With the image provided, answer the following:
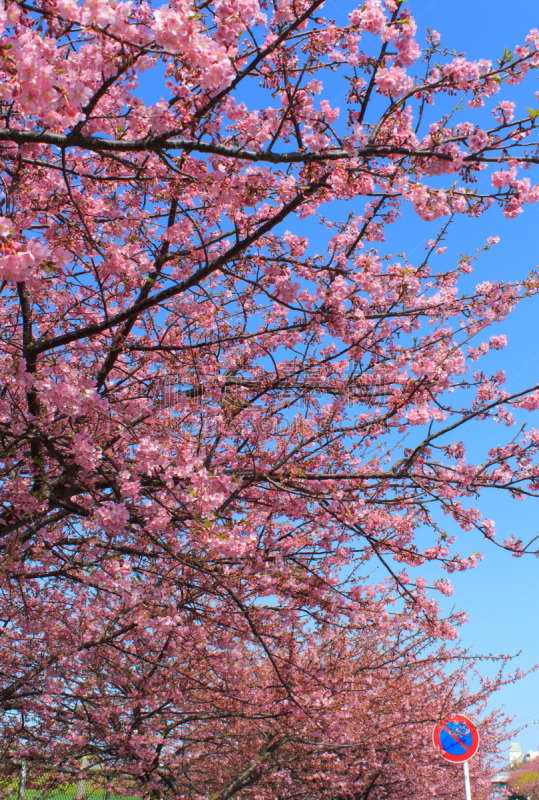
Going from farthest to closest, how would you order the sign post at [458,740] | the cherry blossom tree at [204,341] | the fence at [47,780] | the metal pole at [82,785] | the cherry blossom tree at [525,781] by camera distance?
the cherry blossom tree at [525,781], the metal pole at [82,785], the fence at [47,780], the sign post at [458,740], the cherry blossom tree at [204,341]

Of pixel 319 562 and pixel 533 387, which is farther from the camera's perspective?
pixel 319 562

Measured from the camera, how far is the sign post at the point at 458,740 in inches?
Result: 307

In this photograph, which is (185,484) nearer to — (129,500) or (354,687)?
(129,500)

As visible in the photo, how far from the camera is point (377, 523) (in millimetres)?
6328

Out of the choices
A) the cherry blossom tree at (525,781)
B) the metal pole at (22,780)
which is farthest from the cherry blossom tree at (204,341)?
the cherry blossom tree at (525,781)

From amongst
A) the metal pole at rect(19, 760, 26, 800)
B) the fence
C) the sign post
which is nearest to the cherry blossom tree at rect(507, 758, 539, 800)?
the sign post

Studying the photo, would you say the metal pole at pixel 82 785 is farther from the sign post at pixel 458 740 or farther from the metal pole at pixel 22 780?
the sign post at pixel 458 740

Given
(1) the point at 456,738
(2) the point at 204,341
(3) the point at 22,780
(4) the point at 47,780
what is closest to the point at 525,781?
(1) the point at 456,738

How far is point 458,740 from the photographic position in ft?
26.2

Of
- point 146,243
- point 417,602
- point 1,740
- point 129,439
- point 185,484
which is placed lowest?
point 417,602

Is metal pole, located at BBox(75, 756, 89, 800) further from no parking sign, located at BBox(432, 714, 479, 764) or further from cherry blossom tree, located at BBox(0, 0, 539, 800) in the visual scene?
no parking sign, located at BBox(432, 714, 479, 764)

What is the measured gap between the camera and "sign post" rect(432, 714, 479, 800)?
25.6ft

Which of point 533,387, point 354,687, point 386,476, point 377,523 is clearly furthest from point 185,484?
point 354,687

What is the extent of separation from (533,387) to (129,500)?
3598 mm
